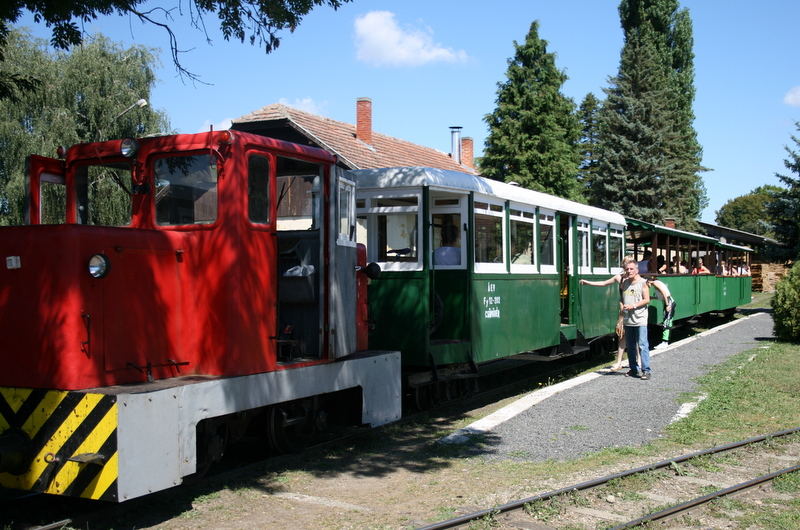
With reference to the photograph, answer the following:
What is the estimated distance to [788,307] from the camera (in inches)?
693

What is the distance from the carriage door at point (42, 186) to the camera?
21.8 feet

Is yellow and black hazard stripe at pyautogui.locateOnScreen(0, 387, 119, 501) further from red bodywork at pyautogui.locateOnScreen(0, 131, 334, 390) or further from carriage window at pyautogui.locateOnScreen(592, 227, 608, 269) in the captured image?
carriage window at pyautogui.locateOnScreen(592, 227, 608, 269)

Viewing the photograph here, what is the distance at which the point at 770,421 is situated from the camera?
9.25 m

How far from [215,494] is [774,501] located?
14.5 ft

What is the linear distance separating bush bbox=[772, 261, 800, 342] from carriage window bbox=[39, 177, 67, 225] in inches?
623

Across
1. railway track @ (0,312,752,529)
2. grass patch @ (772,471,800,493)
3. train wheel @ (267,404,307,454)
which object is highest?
train wheel @ (267,404,307,454)

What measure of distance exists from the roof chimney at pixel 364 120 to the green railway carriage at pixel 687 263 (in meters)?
10.9

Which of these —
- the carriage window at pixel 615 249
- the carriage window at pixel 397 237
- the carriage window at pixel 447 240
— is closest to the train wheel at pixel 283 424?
the carriage window at pixel 397 237

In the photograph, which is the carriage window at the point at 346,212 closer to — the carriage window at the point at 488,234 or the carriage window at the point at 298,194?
the carriage window at the point at 298,194

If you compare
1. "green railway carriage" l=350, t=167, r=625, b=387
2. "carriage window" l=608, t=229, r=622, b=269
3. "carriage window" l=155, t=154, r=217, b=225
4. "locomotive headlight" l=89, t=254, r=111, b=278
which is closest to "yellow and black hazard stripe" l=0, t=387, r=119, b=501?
"locomotive headlight" l=89, t=254, r=111, b=278

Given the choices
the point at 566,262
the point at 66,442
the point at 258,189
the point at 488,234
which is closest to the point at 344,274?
the point at 258,189

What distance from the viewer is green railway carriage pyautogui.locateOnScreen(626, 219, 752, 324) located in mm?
19766

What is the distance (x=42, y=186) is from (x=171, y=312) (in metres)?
1.76

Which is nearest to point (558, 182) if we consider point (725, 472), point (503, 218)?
point (503, 218)
